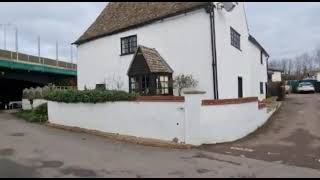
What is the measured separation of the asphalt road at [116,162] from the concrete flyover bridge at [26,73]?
1054 inches

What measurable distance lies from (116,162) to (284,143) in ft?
24.4

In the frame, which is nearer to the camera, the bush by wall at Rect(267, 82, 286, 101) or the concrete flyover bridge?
the bush by wall at Rect(267, 82, 286, 101)

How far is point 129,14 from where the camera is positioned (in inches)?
934

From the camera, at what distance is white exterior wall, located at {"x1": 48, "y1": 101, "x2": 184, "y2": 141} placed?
579 inches

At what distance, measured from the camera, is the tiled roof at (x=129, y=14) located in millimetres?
20219

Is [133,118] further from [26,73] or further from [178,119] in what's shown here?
[26,73]

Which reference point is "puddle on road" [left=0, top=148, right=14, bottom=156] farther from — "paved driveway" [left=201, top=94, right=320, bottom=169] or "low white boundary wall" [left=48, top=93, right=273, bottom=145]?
"paved driveway" [left=201, top=94, right=320, bottom=169]

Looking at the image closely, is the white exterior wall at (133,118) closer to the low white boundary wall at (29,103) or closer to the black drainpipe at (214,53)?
the black drainpipe at (214,53)

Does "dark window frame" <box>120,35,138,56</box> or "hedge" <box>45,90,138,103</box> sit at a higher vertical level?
"dark window frame" <box>120,35,138,56</box>

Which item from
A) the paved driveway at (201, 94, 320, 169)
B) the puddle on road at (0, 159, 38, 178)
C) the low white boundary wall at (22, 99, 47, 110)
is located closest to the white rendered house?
the paved driveway at (201, 94, 320, 169)

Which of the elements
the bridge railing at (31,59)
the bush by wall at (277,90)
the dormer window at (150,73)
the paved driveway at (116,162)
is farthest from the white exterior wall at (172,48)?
the bridge railing at (31,59)

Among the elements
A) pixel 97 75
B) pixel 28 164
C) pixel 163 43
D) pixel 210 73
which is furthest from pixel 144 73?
pixel 28 164

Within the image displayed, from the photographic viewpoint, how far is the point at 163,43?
68.2 ft

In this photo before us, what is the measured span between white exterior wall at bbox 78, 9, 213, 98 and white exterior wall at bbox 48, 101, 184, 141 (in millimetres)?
4327
